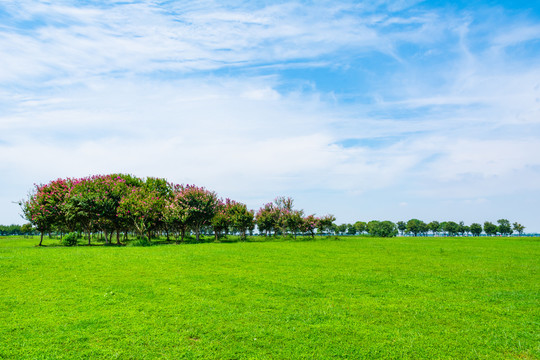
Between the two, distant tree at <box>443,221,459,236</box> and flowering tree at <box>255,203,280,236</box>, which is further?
distant tree at <box>443,221,459,236</box>

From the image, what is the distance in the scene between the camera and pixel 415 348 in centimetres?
1067

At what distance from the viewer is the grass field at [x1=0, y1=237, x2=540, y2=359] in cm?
1047

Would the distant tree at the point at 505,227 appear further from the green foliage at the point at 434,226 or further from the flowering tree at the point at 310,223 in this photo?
the flowering tree at the point at 310,223

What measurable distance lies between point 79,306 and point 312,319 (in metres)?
11.2

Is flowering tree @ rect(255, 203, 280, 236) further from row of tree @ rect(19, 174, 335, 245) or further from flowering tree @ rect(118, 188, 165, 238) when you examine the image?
flowering tree @ rect(118, 188, 165, 238)

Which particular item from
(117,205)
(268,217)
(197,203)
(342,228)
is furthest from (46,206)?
(342,228)

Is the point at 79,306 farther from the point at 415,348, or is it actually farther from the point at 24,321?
the point at 415,348

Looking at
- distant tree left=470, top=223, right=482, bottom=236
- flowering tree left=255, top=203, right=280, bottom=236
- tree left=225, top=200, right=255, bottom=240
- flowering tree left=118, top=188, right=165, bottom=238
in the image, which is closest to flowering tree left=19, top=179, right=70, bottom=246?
flowering tree left=118, top=188, right=165, bottom=238

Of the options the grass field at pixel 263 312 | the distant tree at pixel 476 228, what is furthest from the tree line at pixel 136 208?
the distant tree at pixel 476 228

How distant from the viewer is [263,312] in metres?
13.7

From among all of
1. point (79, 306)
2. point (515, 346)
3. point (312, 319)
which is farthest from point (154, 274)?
point (515, 346)

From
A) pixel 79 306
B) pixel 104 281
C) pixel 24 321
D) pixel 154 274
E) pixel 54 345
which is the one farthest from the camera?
pixel 154 274

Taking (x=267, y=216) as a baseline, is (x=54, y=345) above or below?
below

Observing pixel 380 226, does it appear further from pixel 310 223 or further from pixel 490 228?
pixel 310 223
